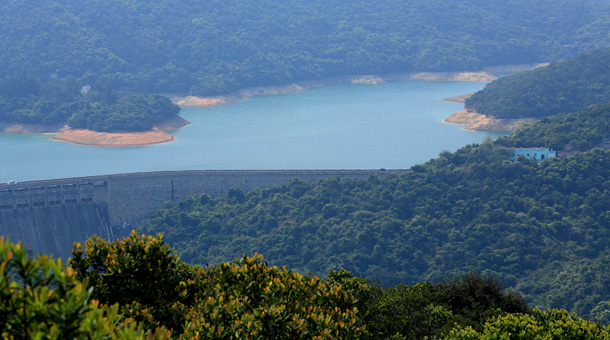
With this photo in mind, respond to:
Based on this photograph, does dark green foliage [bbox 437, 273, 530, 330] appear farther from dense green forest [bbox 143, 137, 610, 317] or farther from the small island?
the small island

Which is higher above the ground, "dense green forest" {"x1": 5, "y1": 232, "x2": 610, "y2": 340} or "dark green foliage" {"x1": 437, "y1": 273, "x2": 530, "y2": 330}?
"dense green forest" {"x1": 5, "y1": 232, "x2": 610, "y2": 340}

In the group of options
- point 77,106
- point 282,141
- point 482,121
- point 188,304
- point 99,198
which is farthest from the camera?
point 77,106

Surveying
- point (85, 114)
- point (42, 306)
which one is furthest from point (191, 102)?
point (42, 306)

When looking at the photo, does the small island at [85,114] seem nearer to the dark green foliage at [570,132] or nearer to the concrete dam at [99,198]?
the concrete dam at [99,198]

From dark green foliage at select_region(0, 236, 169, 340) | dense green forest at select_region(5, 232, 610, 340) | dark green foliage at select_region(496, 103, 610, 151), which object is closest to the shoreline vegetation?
dark green foliage at select_region(496, 103, 610, 151)

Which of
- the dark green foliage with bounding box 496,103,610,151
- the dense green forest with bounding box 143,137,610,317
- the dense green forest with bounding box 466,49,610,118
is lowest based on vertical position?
the dense green forest with bounding box 143,137,610,317

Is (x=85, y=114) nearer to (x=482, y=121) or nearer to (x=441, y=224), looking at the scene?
(x=482, y=121)
